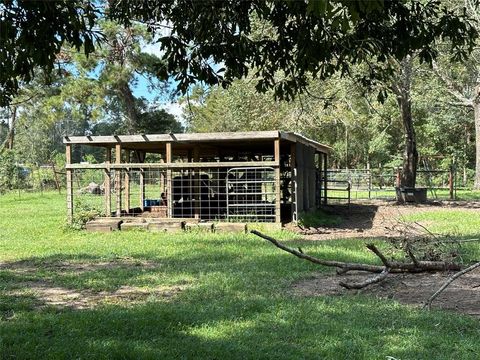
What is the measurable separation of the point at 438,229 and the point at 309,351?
Answer: 32.6 ft

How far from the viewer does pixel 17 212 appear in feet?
63.2

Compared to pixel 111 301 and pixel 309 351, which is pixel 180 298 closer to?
pixel 111 301

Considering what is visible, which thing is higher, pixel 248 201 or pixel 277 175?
pixel 277 175

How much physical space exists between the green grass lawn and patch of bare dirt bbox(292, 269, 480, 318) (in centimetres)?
28

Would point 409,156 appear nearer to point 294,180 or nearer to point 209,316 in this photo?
point 294,180

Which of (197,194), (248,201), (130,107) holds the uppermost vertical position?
(130,107)

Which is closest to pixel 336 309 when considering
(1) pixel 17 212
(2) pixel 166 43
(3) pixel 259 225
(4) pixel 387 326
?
(4) pixel 387 326

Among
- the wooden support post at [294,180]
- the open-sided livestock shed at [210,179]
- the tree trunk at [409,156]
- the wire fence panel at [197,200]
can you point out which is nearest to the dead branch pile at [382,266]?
the wooden support post at [294,180]

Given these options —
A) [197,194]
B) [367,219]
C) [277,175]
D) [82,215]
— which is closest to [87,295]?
[277,175]

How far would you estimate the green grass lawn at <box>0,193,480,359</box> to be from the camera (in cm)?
450

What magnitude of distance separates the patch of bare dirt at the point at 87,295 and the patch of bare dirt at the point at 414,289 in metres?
1.65

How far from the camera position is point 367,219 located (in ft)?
55.0

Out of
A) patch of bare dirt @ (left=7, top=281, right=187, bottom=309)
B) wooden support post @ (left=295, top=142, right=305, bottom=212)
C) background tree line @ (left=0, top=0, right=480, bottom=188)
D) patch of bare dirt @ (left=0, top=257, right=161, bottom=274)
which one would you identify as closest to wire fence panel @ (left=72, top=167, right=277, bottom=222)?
wooden support post @ (left=295, top=142, right=305, bottom=212)

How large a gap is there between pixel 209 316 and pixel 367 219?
471 inches
